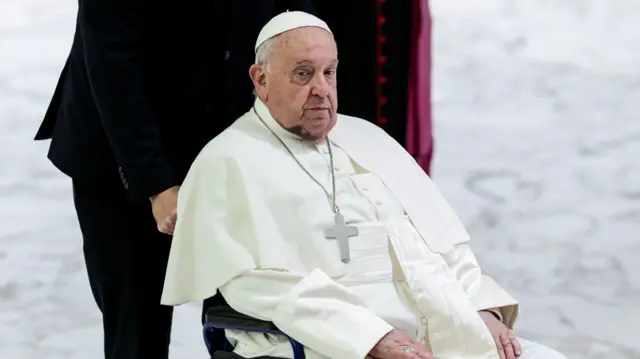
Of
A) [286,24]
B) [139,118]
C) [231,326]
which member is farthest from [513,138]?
[231,326]

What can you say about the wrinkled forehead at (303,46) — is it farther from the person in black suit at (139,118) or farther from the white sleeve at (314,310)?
the white sleeve at (314,310)

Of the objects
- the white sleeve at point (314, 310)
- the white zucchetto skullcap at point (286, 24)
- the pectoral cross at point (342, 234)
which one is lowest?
the white sleeve at point (314, 310)

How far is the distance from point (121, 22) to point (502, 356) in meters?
1.19

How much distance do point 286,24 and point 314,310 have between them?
672 mm

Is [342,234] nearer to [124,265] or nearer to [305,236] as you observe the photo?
[305,236]

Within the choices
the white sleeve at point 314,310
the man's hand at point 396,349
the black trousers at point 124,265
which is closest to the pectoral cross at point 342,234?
the white sleeve at point 314,310

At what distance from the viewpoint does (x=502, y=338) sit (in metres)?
2.20

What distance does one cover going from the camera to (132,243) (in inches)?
96.5

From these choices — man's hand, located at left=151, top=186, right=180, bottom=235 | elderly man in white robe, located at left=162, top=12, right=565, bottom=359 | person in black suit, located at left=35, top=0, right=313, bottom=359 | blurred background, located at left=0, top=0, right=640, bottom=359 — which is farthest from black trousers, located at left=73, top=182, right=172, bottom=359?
blurred background, located at left=0, top=0, right=640, bottom=359

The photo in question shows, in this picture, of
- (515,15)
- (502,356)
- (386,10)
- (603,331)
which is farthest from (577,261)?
(502,356)

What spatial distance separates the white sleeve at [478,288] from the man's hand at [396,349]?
0.98 feet

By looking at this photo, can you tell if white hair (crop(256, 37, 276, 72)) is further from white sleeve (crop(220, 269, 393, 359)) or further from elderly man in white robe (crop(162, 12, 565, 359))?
white sleeve (crop(220, 269, 393, 359))

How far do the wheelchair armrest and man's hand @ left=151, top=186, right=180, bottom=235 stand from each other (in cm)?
27

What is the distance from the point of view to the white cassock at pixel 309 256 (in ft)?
6.68
